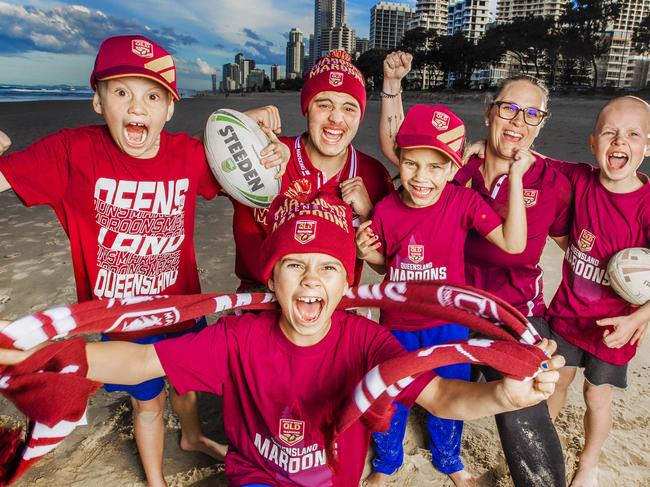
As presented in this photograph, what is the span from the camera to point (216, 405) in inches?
150

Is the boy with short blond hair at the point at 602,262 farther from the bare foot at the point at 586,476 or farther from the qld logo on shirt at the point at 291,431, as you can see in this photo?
the qld logo on shirt at the point at 291,431

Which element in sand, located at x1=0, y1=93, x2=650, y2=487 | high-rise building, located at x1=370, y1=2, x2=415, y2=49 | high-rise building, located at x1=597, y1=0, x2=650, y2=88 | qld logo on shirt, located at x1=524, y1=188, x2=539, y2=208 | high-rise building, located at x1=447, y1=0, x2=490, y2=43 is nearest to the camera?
qld logo on shirt, located at x1=524, y1=188, x2=539, y2=208

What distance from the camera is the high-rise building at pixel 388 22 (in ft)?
542

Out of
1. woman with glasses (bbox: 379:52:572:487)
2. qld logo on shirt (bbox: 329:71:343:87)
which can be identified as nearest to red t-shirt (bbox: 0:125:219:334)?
qld logo on shirt (bbox: 329:71:343:87)

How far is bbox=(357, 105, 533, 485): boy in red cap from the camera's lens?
2.65 meters

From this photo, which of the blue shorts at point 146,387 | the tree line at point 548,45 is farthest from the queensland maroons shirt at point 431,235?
the tree line at point 548,45

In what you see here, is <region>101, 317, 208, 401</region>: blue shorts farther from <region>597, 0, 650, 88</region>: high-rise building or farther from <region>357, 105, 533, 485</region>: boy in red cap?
<region>597, 0, 650, 88</region>: high-rise building

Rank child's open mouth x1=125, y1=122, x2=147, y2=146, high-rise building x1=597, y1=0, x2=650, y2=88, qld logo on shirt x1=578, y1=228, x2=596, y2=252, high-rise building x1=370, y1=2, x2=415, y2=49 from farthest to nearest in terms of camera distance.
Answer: high-rise building x1=370, y1=2, x2=415, y2=49, high-rise building x1=597, y1=0, x2=650, y2=88, qld logo on shirt x1=578, y1=228, x2=596, y2=252, child's open mouth x1=125, y1=122, x2=147, y2=146

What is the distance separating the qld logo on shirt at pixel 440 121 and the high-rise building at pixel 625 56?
5997cm

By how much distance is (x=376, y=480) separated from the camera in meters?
2.99

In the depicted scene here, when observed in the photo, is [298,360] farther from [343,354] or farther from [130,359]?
[130,359]

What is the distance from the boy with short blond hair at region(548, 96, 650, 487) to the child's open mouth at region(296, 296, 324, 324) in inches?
63.6

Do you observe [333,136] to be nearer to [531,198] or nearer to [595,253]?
[531,198]

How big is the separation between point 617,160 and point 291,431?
7.41 feet
